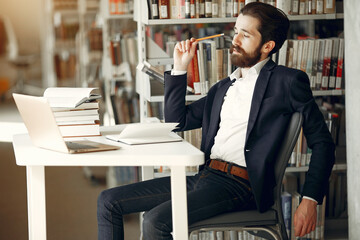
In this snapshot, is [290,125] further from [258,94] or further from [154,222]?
[154,222]

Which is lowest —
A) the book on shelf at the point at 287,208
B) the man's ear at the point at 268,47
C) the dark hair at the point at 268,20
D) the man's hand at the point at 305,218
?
the book on shelf at the point at 287,208

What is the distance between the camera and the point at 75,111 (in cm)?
213

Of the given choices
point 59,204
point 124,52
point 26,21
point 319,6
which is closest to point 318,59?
point 319,6

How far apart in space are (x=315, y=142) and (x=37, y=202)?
0.95 metres

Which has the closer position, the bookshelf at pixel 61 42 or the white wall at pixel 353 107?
the white wall at pixel 353 107

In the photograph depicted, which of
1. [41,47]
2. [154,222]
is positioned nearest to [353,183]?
[154,222]

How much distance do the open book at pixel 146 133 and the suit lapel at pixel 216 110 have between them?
0.28 metres

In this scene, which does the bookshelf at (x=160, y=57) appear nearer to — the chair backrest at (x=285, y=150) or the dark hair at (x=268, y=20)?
the dark hair at (x=268, y=20)

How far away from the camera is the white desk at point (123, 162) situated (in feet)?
5.71

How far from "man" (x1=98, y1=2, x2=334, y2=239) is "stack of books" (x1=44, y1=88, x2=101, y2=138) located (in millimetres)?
241

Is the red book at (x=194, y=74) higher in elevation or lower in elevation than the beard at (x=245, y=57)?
lower

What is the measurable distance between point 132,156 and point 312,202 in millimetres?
701

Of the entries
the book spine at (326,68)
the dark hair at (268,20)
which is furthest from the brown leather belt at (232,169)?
the book spine at (326,68)

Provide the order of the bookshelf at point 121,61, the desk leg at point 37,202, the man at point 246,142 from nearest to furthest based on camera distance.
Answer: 1. the desk leg at point 37,202
2. the man at point 246,142
3. the bookshelf at point 121,61
